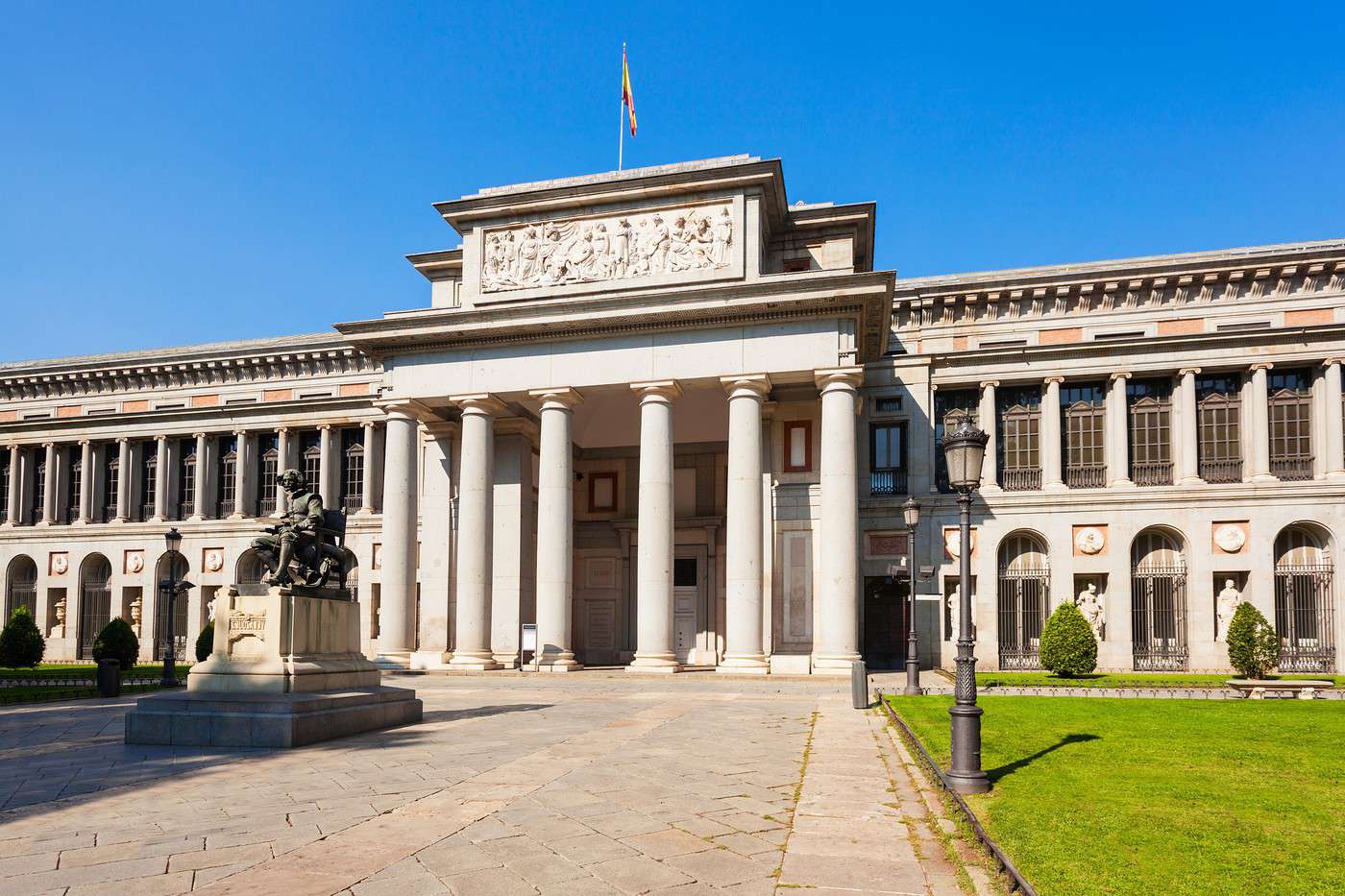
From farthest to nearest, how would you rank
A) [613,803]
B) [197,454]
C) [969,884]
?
[197,454] < [613,803] < [969,884]

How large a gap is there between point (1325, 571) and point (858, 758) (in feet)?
94.5

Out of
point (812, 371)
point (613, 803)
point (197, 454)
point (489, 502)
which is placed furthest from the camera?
point (197, 454)

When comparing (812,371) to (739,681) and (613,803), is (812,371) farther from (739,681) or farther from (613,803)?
(613,803)

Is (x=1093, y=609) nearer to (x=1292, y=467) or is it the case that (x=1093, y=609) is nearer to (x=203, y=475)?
(x=1292, y=467)

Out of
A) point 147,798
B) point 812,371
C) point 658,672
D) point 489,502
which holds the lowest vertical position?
point 658,672

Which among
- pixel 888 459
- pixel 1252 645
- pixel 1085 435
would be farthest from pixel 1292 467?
pixel 888 459

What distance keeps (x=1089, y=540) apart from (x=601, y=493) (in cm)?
1873

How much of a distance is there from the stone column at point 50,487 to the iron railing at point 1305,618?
55.9 meters

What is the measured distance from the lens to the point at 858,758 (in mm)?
13000

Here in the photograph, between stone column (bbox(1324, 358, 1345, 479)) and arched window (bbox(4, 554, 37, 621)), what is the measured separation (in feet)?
192

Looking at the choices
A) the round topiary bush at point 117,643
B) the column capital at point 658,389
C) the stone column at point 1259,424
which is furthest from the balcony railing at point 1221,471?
the round topiary bush at point 117,643

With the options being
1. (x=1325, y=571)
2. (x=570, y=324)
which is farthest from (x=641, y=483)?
(x=1325, y=571)

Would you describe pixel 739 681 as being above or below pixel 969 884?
below

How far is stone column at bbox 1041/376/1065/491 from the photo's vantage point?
36.5 metres
